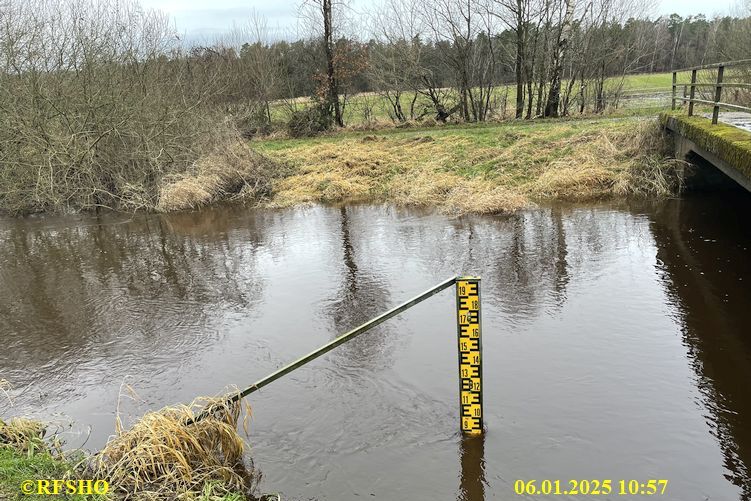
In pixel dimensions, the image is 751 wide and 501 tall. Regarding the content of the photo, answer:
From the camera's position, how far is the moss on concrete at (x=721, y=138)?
23.2 ft

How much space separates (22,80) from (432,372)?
1593 cm

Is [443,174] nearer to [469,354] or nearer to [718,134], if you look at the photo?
[718,134]

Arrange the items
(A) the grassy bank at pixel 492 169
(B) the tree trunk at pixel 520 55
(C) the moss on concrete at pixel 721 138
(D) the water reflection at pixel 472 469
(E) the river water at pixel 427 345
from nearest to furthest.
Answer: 1. (D) the water reflection at pixel 472 469
2. (E) the river water at pixel 427 345
3. (C) the moss on concrete at pixel 721 138
4. (A) the grassy bank at pixel 492 169
5. (B) the tree trunk at pixel 520 55

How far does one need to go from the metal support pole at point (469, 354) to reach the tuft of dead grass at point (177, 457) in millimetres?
1809

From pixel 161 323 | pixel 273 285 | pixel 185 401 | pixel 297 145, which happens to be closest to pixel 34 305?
pixel 161 323

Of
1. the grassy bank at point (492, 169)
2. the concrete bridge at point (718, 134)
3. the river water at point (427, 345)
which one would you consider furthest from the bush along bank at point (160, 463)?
the grassy bank at point (492, 169)

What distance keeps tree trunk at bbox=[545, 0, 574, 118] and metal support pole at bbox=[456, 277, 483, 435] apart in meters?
20.9

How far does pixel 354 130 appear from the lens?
2672 centimetres

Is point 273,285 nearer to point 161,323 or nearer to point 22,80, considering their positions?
point 161,323

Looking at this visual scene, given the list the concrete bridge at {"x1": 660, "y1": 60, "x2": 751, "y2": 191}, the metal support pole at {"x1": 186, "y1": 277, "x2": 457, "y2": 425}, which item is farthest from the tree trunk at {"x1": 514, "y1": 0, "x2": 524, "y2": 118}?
the metal support pole at {"x1": 186, "y1": 277, "x2": 457, "y2": 425}

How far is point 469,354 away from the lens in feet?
15.0

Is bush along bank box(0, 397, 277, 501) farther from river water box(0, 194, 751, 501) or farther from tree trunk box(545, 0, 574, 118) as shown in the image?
tree trunk box(545, 0, 574, 118)

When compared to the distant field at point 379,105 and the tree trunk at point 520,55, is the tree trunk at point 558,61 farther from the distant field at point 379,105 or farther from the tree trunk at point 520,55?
the distant field at point 379,105

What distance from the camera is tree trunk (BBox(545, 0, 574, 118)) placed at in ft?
72.8
